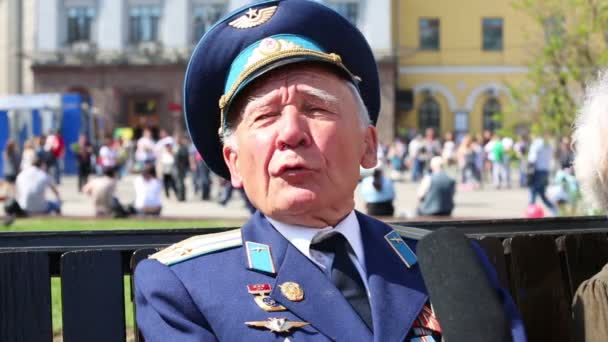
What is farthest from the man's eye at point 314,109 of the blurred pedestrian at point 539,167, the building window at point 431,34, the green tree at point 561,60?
the building window at point 431,34

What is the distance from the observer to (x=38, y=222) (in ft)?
44.5

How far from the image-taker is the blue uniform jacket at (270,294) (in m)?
1.95

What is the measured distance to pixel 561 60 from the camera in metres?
12.4

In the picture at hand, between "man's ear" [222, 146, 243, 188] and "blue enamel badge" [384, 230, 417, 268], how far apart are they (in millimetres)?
350

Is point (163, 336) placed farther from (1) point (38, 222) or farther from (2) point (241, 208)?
(2) point (241, 208)

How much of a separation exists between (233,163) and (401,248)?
414 mm

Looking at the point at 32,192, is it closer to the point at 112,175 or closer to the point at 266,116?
the point at 112,175

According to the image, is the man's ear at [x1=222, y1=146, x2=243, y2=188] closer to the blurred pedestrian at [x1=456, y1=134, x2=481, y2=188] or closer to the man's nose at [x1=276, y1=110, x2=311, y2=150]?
the man's nose at [x1=276, y1=110, x2=311, y2=150]

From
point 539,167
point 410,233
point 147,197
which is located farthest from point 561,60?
point 410,233

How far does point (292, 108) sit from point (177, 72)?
4323cm

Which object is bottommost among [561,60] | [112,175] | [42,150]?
[112,175]

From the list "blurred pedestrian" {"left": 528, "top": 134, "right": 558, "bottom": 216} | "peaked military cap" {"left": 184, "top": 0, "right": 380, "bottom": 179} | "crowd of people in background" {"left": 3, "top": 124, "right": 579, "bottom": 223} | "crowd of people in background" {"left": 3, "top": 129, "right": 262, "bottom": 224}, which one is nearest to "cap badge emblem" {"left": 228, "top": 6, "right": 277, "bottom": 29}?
"peaked military cap" {"left": 184, "top": 0, "right": 380, "bottom": 179}

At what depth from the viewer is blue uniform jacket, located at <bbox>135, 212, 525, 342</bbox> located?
1.95m

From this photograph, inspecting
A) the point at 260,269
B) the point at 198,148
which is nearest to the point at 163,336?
the point at 260,269
